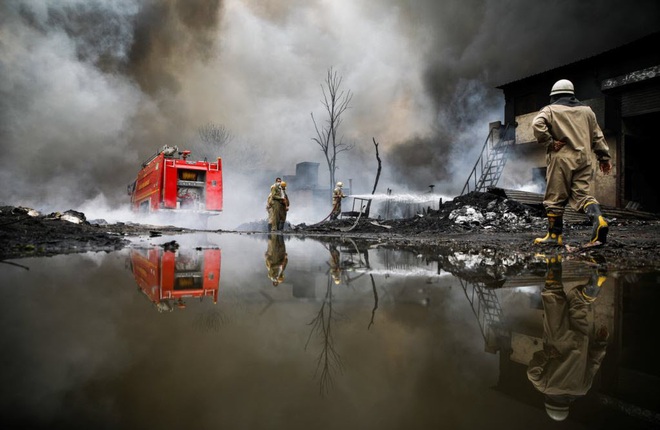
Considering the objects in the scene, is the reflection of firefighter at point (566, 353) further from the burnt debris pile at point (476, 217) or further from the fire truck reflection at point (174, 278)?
the burnt debris pile at point (476, 217)

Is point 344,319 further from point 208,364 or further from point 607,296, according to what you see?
point 607,296

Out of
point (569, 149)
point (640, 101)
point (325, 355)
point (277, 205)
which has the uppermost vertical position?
point (640, 101)

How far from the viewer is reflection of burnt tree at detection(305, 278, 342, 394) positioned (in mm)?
1081

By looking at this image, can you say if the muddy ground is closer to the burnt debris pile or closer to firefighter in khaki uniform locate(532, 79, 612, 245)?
the burnt debris pile

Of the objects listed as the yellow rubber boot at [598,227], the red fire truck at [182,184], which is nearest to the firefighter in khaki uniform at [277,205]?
the red fire truck at [182,184]

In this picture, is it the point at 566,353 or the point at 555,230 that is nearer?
the point at 566,353

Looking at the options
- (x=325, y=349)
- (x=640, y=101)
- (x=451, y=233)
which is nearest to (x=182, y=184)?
(x=451, y=233)

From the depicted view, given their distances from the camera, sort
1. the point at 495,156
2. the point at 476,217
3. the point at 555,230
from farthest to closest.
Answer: the point at 495,156 < the point at 476,217 < the point at 555,230

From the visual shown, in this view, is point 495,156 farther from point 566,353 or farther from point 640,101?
point 566,353

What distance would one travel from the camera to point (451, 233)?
36.6ft

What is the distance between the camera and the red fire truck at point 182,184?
49.8 ft

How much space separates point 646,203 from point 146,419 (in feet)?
79.9

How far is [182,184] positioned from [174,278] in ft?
46.4

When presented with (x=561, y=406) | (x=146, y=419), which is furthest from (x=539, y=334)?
(x=146, y=419)
